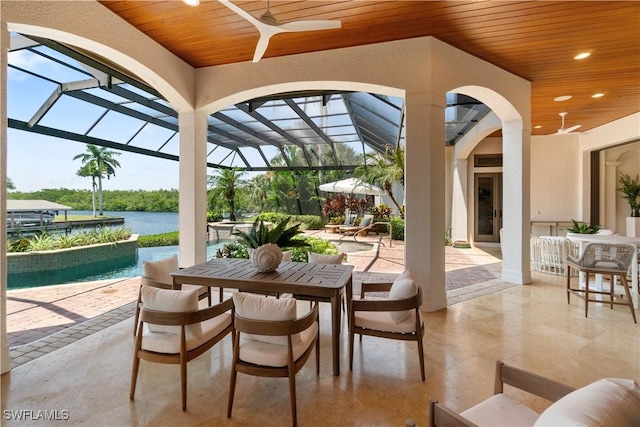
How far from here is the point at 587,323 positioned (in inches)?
154

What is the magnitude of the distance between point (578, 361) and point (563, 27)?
3913 millimetres

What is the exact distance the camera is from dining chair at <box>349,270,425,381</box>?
103 inches

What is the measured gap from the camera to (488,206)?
10.3m

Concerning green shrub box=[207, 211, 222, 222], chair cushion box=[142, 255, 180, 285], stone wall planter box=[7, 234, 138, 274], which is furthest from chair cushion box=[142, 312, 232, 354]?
green shrub box=[207, 211, 222, 222]

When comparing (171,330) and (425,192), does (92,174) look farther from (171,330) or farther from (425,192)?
(425,192)

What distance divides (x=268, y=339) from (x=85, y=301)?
3921mm

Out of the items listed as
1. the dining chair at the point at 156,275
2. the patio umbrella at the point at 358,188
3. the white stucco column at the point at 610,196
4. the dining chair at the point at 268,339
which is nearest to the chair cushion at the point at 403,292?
the dining chair at the point at 268,339

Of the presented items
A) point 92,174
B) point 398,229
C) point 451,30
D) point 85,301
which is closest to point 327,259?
point 451,30

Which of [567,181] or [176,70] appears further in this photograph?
[567,181]

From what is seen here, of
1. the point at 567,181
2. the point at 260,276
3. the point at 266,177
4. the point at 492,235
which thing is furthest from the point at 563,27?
the point at 266,177

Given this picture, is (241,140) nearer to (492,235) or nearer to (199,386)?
(492,235)

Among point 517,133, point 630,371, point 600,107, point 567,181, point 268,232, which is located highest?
point 600,107

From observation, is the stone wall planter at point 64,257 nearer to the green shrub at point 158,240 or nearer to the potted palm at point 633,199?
the green shrub at point 158,240

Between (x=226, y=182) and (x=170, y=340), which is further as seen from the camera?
(x=226, y=182)
